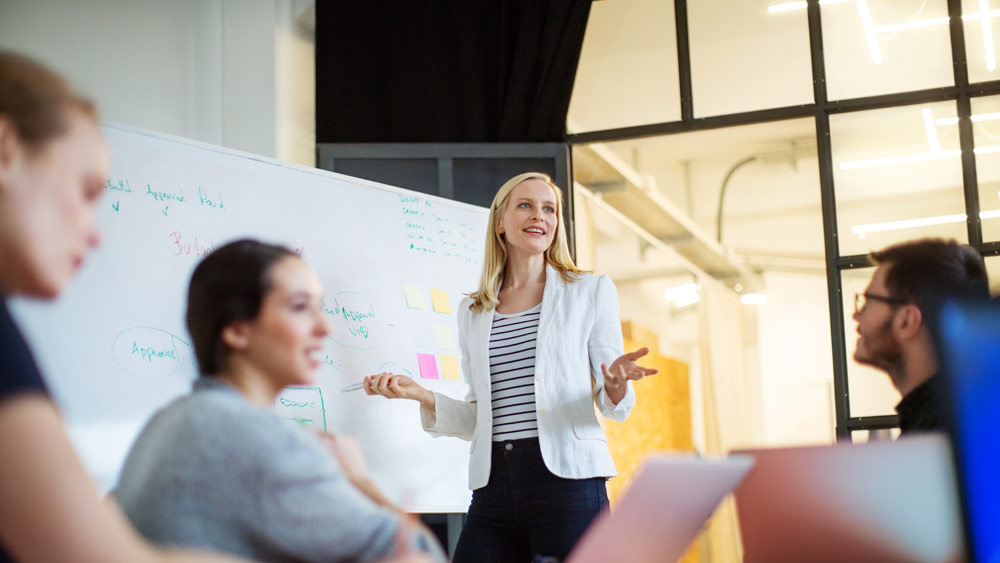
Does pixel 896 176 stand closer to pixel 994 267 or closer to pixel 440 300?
pixel 994 267

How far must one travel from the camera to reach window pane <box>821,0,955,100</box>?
12.4ft

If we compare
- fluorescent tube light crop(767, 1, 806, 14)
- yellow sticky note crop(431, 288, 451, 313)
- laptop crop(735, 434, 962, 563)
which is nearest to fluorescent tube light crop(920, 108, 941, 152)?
fluorescent tube light crop(767, 1, 806, 14)

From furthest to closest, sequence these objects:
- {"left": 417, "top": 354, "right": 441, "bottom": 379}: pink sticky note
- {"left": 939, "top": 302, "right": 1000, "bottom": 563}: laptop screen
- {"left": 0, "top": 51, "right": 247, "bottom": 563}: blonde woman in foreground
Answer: {"left": 417, "top": 354, "right": 441, "bottom": 379}: pink sticky note < {"left": 939, "top": 302, "right": 1000, "bottom": 563}: laptop screen < {"left": 0, "top": 51, "right": 247, "bottom": 563}: blonde woman in foreground

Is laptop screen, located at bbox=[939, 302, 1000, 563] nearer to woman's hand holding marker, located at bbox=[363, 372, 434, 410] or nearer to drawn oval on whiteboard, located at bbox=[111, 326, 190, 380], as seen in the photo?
→ woman's hand holding marker, located at bbox=[363, 372, 434, 410]

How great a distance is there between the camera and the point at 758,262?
7562 mm

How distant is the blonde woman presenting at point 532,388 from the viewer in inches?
93.7

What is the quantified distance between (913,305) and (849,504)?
43 cm

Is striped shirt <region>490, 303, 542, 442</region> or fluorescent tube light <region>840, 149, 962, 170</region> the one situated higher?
fluorescent tube light <region>840, 149, 962, 170</region>

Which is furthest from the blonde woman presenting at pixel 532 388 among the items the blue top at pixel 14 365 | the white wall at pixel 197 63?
the blue top at pixel 14 365

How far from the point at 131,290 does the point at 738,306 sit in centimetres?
580

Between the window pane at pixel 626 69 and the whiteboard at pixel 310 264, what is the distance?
0.88 metres

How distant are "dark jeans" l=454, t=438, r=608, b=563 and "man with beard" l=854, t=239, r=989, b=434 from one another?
1.05 meters

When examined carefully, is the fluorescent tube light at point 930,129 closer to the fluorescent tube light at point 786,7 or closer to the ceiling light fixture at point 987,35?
the ceiling light fixture at point 987,35

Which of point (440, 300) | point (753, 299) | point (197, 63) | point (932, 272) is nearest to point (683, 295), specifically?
point (753, 299)
